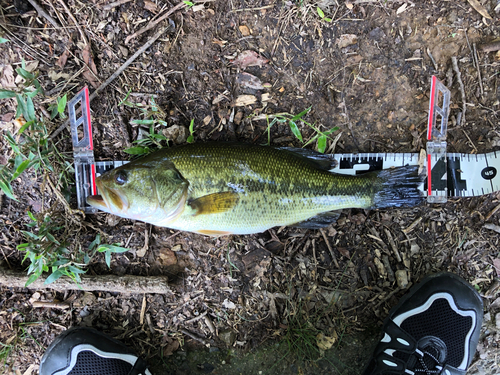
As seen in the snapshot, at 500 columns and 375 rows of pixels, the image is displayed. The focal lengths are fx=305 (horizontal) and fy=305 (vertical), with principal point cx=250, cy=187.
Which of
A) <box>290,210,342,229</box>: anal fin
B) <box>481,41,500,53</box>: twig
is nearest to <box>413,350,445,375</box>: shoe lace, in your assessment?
<box>290,210,342,229</box>: anal fin

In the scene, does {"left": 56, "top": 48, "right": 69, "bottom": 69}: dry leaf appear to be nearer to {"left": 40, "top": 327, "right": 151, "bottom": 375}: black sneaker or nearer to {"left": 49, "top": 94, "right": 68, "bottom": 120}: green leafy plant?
{"left": 49, "top": 94, "right": 68, "bottom": 120}: green leafy plant

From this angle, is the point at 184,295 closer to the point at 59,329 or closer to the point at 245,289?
the point at 245,289

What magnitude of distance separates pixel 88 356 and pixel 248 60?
3.79m

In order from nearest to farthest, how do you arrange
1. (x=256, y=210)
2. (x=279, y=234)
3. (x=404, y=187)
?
1. (x=256, y=210)
2. (x=404, y=187)
3. (x=279, y=234)

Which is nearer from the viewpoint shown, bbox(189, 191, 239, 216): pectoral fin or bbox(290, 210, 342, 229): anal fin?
bbox(189, 191, 239, 216): pectoral fin

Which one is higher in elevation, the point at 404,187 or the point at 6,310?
the point at 404,187

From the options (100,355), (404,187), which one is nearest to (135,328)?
(100,355)

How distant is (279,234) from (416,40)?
2.69 metres

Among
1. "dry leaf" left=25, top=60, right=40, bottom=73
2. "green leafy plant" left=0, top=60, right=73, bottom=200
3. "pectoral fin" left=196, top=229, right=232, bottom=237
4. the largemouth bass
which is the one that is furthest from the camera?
"dry leaf" left=25, top=60, right=40, bottom=73

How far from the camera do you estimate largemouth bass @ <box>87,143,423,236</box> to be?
288 centimetres

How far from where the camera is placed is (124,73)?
339 cm

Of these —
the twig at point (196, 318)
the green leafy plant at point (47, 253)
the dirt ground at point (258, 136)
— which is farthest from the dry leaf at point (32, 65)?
the twig at point (196, 318)

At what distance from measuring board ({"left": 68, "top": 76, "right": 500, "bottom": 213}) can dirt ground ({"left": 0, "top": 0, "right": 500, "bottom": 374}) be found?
4.5 inches

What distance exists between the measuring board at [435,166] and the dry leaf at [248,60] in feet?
4.36
